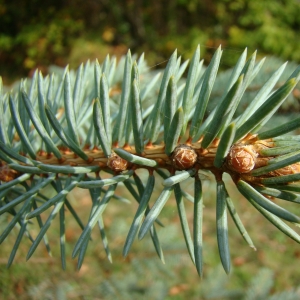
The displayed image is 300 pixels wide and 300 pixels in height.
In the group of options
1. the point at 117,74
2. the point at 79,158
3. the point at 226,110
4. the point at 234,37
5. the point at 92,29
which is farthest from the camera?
the point at 92,29

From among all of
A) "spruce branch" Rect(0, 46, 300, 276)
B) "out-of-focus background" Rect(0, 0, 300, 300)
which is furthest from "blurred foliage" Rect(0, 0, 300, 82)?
"spruce branch" Rect(0, 46, 300, 276)

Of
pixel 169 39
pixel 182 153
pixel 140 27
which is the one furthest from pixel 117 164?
pixel 140 27

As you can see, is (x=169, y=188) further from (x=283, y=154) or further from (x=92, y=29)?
(x=92, y=29)

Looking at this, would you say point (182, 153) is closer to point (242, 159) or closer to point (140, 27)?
point (242, 159)

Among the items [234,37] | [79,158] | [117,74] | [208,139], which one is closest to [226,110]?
[208,139]

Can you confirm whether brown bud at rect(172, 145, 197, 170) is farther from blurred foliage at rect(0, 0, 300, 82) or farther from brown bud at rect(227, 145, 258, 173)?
blurred foliage at rect(0, 0, 300, 82)

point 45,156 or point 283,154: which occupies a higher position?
point 283,154

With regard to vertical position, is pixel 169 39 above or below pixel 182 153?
above
